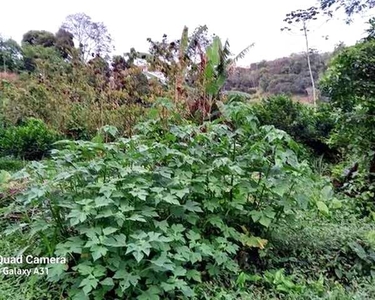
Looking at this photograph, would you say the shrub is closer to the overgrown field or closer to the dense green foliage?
the overgrown field

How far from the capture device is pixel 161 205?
2340 millimetres

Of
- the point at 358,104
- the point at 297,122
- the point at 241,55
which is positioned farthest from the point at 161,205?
the point at 297,122

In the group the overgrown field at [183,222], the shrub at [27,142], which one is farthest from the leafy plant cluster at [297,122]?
the shrub at [27,142]

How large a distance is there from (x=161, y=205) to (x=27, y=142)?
5.27 m

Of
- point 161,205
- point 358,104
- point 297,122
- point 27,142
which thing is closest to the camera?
point 161,205

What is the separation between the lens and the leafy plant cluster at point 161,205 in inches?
79.0

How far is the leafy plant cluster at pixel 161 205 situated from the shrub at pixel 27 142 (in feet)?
15.0

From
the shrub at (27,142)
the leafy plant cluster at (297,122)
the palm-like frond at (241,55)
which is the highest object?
the palm-like frond at (241,55)

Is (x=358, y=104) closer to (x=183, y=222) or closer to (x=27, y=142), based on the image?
(x=183, y=222)

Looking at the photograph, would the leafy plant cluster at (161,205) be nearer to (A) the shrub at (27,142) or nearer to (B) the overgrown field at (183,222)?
(B) the overgrown field at (183,222)

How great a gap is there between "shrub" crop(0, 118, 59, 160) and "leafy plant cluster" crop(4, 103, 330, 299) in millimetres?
4566

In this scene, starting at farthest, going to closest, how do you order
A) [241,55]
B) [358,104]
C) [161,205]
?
1. [241,55]
2. [358,104]
3. [161,205]

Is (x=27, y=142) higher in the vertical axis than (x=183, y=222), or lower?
higher

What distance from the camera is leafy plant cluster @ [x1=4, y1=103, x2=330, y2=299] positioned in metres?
2.01
